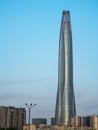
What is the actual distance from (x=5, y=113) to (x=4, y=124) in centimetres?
584

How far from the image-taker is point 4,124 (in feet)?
610

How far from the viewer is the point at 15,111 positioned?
18650 centimetres

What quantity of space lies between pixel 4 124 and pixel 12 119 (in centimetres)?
519

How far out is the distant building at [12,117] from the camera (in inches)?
7336

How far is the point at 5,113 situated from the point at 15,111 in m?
5.92

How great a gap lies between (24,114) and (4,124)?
1162 centimetres

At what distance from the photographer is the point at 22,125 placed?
191 m

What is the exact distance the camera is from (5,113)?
189000 millimetres

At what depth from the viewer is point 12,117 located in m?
190

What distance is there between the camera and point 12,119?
189 meters

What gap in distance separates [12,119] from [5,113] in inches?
181

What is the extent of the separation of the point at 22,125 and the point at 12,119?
612cm

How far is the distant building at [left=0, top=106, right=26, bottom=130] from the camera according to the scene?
186325mm
